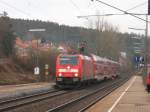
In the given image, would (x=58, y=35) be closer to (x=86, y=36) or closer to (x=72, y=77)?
(x=86, y=36)

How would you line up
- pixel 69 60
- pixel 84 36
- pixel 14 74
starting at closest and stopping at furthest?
1. pixel 69 60
2. pixel 14 74
3. pixel 84 36

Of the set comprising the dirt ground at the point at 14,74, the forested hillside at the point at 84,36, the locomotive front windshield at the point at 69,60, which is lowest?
the dirt ground at the point at 14,74

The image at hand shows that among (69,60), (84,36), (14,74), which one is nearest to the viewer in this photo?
(69,60)

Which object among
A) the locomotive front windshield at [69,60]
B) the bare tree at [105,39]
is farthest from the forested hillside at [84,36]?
the locomotive front windshield at [69,60]

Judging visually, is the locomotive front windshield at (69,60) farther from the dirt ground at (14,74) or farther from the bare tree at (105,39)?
the bare tree at (105,39)

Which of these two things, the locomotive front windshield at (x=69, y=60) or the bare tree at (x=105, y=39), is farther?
the bare tree at (x=105, y=39)

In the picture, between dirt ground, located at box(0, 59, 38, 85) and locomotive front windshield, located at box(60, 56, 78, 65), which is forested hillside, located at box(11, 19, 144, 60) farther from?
locomotive front windshield, located at box(60, 56, 78, 65)

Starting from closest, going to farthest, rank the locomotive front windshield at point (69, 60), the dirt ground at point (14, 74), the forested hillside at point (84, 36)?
the locomotive front windshield at point (69, 60) → the dirt ground at point (14, 74) → the forested hillside at point (84, 36)

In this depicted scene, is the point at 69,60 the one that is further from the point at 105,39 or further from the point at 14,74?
the point at 105,39

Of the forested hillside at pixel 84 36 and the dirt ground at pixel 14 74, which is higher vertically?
the forested hillside at pixel 84 36

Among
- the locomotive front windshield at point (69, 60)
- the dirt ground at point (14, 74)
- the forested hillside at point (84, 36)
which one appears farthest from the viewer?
the forested hillside at point (84, 36)

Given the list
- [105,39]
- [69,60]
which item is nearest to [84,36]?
[105,39]

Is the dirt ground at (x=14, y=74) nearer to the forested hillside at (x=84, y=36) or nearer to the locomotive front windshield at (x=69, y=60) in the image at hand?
the forested hillside at (x=84, y=36)

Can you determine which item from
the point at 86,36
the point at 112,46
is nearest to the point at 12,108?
the point at 86,36
